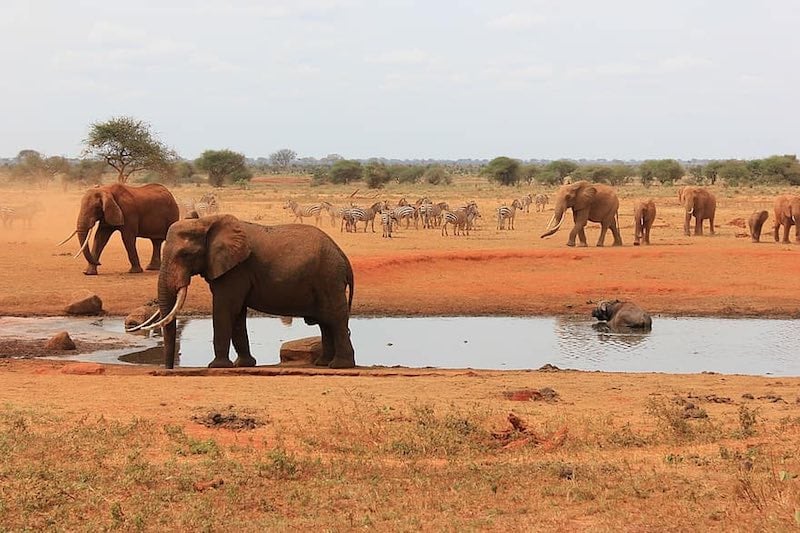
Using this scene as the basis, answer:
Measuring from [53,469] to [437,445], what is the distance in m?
3.17

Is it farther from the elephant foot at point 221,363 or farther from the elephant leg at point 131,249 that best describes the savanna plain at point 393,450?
the elephant leg at point 131,249

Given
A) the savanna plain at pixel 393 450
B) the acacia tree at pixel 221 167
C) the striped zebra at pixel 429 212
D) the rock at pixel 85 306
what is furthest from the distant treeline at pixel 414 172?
the savanna plain at pixel 393 450

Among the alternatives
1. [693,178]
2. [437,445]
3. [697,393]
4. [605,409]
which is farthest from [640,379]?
[693,178]

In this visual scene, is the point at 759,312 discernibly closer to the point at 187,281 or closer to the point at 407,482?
the point at 187,281

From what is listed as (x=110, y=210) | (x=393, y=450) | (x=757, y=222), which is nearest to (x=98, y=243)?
(x=110, y=210)

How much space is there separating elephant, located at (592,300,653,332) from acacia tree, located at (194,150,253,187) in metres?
62.3

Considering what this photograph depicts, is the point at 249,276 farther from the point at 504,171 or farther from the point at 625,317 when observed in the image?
the point at 504,171

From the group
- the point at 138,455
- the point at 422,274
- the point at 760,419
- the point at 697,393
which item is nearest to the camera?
the point at 138,455

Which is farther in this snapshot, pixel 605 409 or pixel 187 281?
pixel 187 281

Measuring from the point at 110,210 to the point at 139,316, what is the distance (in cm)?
663

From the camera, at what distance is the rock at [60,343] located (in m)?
16.0

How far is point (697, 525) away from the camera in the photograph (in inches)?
265

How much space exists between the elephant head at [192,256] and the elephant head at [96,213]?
10.4 m

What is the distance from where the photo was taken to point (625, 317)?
18.7 metres
